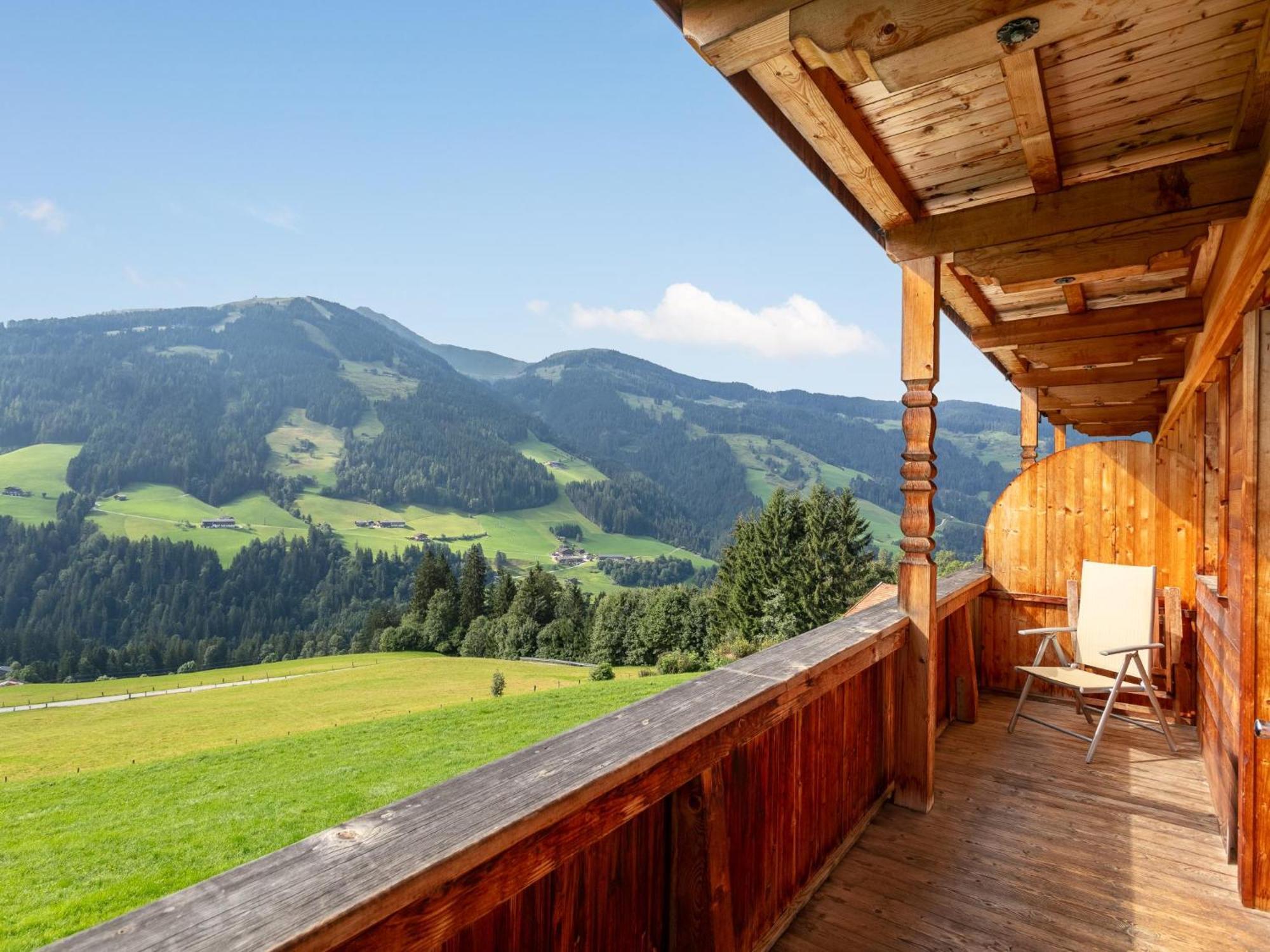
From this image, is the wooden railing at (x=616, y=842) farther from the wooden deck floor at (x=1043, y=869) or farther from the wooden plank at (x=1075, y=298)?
the wooden plank at (x=1075, y=298)

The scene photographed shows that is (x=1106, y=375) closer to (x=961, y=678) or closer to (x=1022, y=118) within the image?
(x=961, y=678)

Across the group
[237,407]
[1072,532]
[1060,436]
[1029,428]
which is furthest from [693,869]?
[237,407]

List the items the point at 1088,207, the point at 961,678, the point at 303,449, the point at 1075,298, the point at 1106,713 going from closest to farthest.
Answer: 1. the point at 1088,207
2. the point at 1106,713
3. the point at 1075,298
4. the point at 961,678
5. the point at 303,449

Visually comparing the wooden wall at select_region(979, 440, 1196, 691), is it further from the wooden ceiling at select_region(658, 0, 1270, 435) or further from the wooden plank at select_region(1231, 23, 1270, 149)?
the wooden plank at select_region(1231, 23, 1270, 149)

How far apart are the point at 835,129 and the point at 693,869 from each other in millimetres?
2041

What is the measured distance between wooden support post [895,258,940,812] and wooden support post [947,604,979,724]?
4.40 feet

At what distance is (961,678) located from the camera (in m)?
4.02

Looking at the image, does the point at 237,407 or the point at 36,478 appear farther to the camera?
the point at 237,407

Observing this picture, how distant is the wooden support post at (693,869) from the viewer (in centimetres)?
150

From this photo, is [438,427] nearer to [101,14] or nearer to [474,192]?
[474,192]

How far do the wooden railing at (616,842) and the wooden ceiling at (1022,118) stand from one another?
4.79ft

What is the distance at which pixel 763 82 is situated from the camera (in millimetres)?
1675

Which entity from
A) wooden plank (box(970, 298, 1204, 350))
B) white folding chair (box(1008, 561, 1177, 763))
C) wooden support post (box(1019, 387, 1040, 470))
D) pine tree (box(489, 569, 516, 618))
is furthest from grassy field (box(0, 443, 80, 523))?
white folding chair (box(1008, 561, 1177, 763))

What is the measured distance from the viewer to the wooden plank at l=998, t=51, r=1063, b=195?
161 cm
